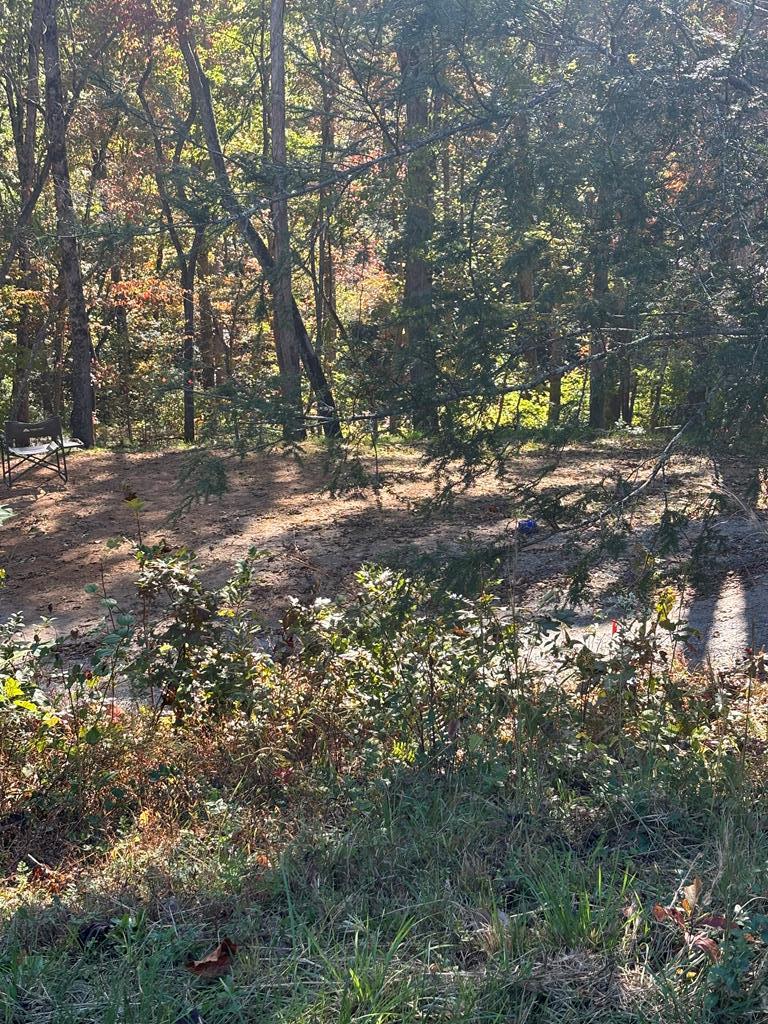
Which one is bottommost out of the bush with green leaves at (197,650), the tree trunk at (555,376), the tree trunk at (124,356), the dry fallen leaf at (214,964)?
the dry fallen leaf at (214,964)

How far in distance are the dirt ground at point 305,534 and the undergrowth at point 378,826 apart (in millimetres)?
847

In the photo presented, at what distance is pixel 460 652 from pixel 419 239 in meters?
1.95

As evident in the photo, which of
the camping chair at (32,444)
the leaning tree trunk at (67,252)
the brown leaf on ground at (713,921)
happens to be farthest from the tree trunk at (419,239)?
the leaning tree trunk at (67,252)

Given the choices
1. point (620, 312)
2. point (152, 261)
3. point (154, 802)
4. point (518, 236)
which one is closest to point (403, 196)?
point (518, 236)

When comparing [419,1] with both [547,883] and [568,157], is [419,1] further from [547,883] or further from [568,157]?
[547,883]

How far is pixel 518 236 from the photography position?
15.4 ft

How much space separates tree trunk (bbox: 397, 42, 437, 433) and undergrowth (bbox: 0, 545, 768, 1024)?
2.74 ft

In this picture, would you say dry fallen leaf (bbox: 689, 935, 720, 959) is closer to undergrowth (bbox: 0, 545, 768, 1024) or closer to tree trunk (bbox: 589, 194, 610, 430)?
undergrowth (bbox: 0, 545, 768, 1024)

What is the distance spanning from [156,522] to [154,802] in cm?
Answer: 736

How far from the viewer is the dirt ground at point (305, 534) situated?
23.2 ft

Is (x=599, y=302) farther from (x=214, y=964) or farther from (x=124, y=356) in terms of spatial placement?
(x=124, y=356)

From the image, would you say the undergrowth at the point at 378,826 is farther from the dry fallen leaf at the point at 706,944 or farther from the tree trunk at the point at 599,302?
the tree trunk at the point at 599,302

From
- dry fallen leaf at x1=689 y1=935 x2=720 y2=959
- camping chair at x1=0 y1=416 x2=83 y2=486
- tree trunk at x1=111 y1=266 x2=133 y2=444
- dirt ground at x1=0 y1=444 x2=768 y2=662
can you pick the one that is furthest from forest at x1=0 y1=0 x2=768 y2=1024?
tree trunk at x1=111 y1=266 x2=133 y2=444

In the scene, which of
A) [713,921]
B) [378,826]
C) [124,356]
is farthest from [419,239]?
[124,356]
